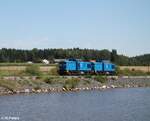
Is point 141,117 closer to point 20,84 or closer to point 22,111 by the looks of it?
point 22,111

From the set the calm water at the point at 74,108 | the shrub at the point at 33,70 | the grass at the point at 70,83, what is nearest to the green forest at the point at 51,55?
the shrub at the point at 33,70

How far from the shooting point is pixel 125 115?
124 feet

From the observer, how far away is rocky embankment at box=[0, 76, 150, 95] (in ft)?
183

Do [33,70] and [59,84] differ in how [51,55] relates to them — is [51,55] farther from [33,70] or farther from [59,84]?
[59,84]

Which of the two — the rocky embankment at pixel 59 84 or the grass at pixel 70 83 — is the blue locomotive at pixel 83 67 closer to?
the rocky embankment at pixel 59 84

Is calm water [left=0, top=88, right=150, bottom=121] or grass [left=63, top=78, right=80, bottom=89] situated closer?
calm water [left=0, top=88, right=150, bottom=121]

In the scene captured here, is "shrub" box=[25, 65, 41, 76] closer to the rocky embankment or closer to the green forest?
the rocky embankment

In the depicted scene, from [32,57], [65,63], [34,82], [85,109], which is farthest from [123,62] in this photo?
[85,109]

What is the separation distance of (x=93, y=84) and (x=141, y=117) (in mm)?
34276

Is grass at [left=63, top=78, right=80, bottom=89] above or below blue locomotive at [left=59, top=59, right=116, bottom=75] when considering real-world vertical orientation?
below

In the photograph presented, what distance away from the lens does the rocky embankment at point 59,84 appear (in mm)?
55822

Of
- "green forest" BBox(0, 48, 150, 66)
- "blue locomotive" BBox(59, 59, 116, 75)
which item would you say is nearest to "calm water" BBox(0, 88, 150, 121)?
"blue locomotive" BBox(59, 59, 116, 75)

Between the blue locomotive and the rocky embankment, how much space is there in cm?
593

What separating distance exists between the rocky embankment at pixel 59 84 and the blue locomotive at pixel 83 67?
5.93m
